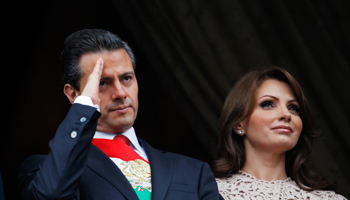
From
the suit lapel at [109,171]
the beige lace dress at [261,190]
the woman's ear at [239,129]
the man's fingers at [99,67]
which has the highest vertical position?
the man's fingers at [99,67]

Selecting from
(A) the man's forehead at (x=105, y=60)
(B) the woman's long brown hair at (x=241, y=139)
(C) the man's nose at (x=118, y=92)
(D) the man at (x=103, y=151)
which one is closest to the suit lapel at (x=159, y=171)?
(D) the man at (x=103, y=151)

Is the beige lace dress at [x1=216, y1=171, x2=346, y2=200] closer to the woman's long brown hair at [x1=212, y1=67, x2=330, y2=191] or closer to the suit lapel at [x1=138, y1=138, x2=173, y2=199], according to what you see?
the woman's long brown hair at [x1=212, y1=67, x2=330, y2=191]

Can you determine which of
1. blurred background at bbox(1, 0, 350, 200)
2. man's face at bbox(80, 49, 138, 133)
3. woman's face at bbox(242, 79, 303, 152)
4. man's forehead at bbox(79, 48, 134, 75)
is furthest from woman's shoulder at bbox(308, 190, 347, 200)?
man's forehead at bbox(79, 48, 134, 75)

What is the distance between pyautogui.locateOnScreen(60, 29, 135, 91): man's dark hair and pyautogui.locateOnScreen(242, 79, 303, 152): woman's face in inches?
38.3

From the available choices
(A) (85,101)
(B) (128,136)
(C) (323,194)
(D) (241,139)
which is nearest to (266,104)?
(D) (241,139)

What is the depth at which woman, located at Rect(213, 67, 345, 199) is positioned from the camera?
2414 mm

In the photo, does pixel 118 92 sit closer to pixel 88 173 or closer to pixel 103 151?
pixel 103 151

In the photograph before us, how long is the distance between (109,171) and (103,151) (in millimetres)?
164

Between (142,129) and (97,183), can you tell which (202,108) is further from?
(97,183)

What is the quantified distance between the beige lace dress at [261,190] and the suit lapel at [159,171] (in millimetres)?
624

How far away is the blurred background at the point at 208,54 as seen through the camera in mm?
2846

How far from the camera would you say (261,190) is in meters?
2.39

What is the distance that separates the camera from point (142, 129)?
3258mm

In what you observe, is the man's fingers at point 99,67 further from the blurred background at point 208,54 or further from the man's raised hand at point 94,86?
the blurred background at point 208,54
